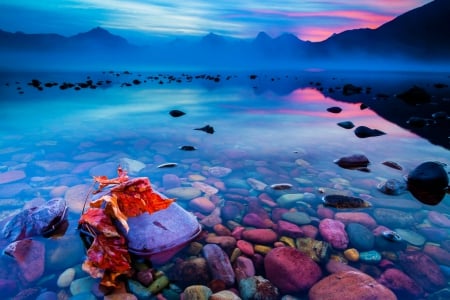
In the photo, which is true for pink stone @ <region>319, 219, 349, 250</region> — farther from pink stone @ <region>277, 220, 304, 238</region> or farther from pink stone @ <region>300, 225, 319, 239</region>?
pink stone @ <region>277, 220, 304, 238</region>

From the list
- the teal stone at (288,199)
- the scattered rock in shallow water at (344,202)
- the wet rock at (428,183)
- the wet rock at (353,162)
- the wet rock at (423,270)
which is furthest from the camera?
the wet rock at (353,162)

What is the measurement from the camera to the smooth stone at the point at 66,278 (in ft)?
11.7

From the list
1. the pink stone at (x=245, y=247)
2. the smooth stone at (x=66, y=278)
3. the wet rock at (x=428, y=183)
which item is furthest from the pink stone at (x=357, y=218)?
the smooth stone at (x=66, y=278)

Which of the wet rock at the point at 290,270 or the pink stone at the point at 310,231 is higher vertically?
the wet rock at the point at 290,270

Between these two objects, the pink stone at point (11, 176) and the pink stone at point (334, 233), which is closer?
the pink stone at point (334, 233)

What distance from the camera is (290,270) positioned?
3.69 m

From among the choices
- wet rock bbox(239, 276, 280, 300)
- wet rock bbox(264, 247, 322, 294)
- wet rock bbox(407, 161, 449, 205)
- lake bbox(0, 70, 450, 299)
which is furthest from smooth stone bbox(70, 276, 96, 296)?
wet rock bbox(407, 161, 449, 205)

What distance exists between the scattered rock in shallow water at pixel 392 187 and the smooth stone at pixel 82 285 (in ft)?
18.1

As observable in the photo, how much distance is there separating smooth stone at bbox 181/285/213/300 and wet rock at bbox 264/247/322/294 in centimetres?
77

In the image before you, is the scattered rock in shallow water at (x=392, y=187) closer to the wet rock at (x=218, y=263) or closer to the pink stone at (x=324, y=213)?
the pink stone at (x=324, y=213)

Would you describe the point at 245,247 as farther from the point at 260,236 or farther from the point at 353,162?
the point at 353,162

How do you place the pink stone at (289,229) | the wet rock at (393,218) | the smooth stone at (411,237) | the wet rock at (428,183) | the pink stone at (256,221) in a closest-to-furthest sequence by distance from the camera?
the smooth stone at (411,237) → the pink stone at (289,229) → the pink stone at (256,221) → the wet rock at (393,218) → the wet rock at (428,183)

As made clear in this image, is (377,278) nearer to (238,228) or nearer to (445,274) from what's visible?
(445,274)

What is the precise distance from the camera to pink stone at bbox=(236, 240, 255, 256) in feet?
13.7
